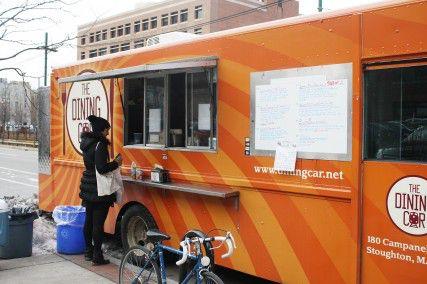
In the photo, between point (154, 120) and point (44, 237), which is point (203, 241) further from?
point (44, 237)

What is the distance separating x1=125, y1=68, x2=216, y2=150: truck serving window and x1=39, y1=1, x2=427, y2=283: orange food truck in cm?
2

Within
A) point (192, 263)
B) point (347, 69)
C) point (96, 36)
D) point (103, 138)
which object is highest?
point (96, 36)

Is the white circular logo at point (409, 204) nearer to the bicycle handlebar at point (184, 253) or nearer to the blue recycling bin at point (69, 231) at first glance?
the bicycle handlebar at point (184, 253)

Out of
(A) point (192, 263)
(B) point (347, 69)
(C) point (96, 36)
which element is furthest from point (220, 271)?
(C) point (96, 36)

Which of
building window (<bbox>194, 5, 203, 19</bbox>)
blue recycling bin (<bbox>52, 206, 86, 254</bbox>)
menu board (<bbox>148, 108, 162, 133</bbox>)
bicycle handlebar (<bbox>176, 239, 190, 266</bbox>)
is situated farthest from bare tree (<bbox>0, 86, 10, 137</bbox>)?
bicycle handlebar (<bbox>176, 239, 190, 266</bbox>)

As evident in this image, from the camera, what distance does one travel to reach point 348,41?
4473 millimetres

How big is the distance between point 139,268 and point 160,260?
0.43 metres

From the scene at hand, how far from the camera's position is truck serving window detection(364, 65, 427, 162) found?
4.03 m

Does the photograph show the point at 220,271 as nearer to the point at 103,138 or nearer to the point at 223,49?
the point at 103,138

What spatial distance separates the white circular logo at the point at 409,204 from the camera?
3.94 metres

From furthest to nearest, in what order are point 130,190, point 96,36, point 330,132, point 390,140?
point 96,36
point 130,190
point 330,132
point 390,140

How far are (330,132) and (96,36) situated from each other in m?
95.7

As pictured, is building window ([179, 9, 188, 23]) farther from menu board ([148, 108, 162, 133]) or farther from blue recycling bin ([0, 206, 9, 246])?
blue recycling bin ([0, 206, 9, 246])

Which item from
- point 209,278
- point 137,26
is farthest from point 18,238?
point 137,26
